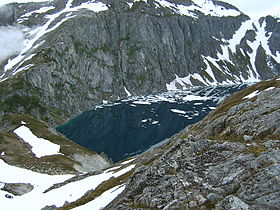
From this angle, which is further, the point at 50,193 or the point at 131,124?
the point at 131,124

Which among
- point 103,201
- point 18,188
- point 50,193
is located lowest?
point 18,188

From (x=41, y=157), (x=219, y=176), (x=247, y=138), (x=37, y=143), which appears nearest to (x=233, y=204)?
(x=219, y=176)

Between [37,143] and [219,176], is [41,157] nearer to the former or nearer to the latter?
[37,143]

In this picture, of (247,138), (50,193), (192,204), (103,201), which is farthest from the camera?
(50,193)

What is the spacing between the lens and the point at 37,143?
80.4m

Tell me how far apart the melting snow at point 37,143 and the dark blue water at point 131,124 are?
2762cm

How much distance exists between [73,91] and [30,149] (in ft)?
397

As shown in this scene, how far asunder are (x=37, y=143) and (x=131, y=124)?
66.4 m

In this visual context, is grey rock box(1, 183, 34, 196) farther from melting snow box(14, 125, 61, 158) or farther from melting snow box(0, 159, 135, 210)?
melting snow box(14, 125, 61, 158)

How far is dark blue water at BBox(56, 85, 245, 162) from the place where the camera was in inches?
4550

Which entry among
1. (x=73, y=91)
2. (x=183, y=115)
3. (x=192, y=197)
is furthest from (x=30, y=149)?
(x=73, y=91)

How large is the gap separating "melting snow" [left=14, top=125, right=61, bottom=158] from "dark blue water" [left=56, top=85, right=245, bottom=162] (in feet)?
90.6

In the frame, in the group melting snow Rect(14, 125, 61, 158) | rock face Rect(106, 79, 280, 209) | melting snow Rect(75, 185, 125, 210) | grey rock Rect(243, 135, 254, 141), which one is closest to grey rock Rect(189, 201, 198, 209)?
rock face Rect(106, 79, 280, 209)

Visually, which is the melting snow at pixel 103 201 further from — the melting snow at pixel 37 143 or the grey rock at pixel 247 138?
the melting snow at pixel 37 143
